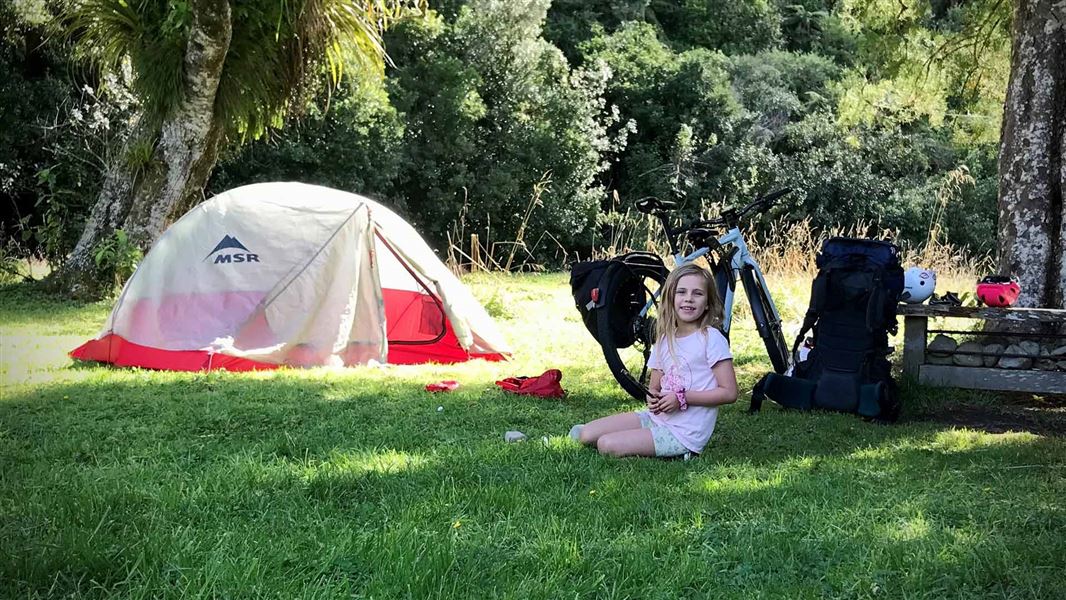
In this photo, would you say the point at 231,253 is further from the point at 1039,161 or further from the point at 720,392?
the point at 1039,161

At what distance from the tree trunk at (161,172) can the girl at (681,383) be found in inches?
244

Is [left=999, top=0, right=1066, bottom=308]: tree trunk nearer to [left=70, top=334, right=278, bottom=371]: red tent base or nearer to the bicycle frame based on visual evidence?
the bicycle frame

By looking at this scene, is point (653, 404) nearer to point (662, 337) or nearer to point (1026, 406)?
point (662, 337)

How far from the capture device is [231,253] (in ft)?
19.3

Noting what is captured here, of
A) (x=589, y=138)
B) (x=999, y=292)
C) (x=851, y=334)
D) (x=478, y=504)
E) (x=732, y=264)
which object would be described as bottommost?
(x=478, y=504)

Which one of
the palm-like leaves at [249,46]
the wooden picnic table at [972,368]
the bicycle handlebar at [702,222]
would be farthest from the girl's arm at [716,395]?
the palm-like leaves at [249,46]

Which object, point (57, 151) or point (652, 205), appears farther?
point (57, 151)

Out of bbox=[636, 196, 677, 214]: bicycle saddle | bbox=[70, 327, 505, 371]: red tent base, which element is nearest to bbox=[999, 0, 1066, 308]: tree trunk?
bbox=[636, 196, 677, 214]: bicycle saddle

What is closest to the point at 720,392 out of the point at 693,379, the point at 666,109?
the point at 693,379

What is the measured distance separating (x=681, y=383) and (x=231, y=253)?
3.51 meters

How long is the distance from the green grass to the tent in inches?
42.1

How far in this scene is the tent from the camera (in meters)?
5.65

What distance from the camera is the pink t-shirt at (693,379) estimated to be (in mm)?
3537

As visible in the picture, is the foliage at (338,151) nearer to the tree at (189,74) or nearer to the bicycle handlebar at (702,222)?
the tree at (189,74)
